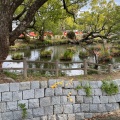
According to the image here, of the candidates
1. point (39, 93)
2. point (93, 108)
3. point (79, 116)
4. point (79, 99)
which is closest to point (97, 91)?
point (93, 108)

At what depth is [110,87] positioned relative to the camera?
9.80m

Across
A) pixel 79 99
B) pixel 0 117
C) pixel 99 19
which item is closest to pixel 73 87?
pixel 79 99

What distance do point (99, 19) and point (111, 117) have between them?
11.4 m

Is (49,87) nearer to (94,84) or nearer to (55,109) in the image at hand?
(55,109)

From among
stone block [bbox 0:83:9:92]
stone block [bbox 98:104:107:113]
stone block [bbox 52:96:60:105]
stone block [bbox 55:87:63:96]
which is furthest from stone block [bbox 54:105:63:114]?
stone block [bbox 0:83:9:92]

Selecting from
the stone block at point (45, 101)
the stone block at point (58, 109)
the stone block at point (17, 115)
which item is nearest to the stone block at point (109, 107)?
the stone block at point (58, 109)

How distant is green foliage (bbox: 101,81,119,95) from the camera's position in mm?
9703

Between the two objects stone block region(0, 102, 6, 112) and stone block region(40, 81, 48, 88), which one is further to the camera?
stone block region(40, 81, 48, 88)

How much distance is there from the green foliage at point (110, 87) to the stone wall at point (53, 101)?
16cm

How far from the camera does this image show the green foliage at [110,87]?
9703 millimetres

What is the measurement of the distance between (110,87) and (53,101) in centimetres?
237

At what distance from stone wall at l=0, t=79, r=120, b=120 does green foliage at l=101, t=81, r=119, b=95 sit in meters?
0.16

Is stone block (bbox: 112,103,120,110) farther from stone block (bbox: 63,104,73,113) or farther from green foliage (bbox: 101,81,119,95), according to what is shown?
stone block (bbox: 63,104,73,113)

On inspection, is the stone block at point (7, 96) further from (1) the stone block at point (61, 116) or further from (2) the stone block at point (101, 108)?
(2) the stone block at point (101, 108)
